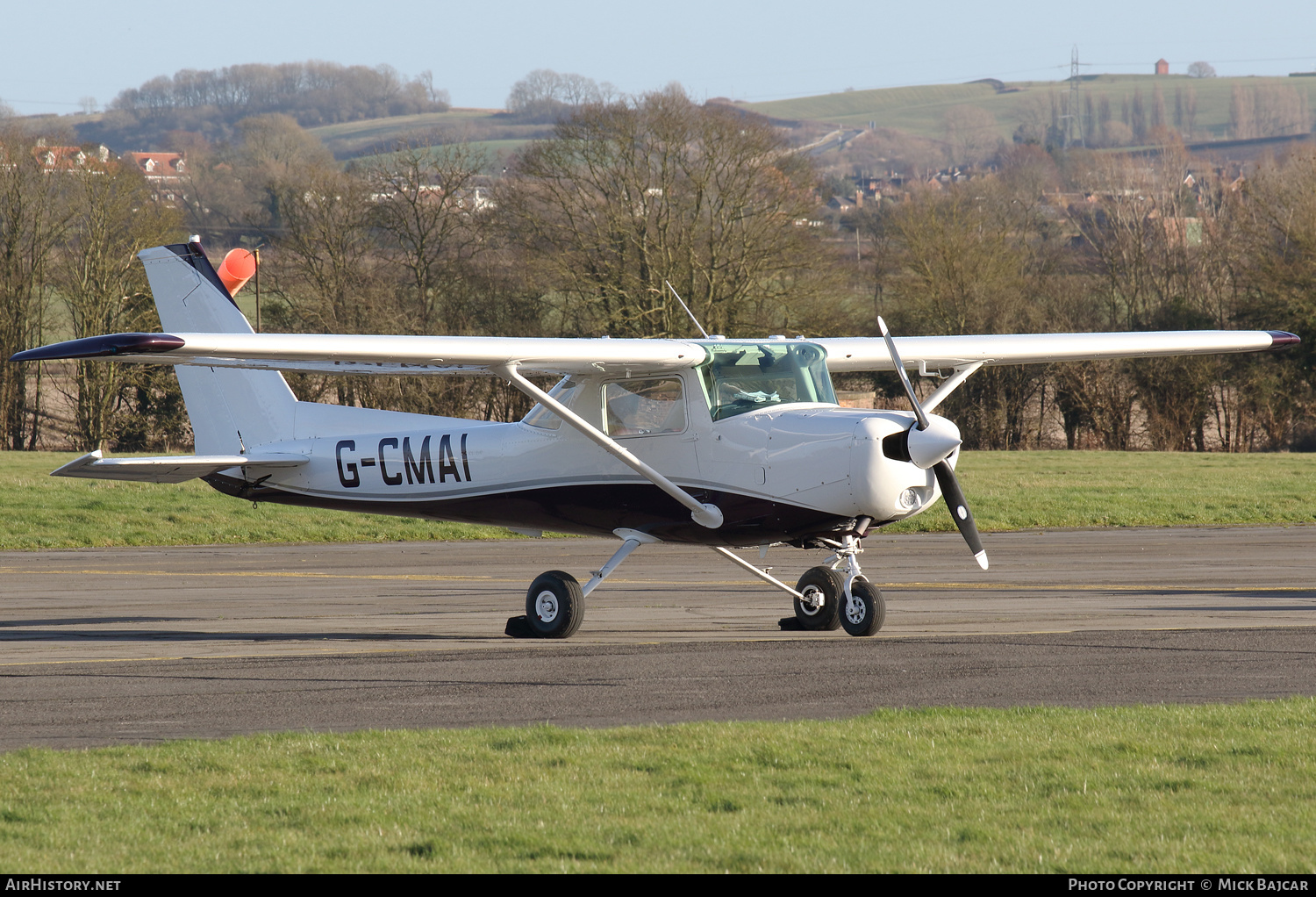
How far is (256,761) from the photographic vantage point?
254 inches

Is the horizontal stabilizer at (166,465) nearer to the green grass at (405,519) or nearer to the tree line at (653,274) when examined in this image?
the green grass at (405,519)

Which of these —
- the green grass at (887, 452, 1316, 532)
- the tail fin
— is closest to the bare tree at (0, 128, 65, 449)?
the green grass at (887, 452, 1316, 532)

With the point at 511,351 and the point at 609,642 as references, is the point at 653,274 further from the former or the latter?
the point at 609,642

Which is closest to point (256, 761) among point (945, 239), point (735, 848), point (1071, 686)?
point (735, 848)

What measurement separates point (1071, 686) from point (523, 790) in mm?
4341

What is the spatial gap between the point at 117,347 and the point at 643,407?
4492mm

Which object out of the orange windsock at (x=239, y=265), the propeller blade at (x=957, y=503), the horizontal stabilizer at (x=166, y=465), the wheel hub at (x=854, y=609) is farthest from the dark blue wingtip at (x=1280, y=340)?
the orange windsock at (x=239, y=265)

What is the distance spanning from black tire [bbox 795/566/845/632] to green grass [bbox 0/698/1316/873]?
4.50 meters

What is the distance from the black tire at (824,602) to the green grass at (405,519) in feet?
37.2

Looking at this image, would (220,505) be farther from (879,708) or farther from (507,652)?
(879,708)

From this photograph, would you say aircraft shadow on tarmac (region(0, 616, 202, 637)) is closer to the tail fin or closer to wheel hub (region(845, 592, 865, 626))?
the tail fin

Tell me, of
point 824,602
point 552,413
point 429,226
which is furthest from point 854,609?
point 429,226

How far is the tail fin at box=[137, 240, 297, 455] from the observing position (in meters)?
14.5
